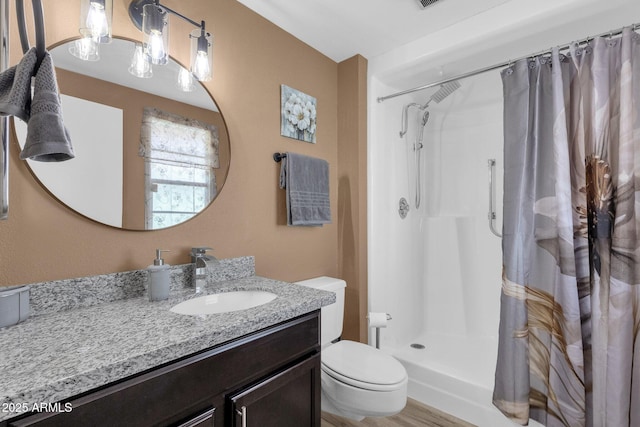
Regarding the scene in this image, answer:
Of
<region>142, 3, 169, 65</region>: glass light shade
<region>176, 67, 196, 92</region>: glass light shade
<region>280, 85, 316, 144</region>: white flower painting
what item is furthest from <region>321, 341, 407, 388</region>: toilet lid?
<region>142, 3, 169, 65</region>: glass light shade

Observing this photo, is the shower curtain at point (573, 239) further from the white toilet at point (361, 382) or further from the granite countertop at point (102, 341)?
the granite countertop at point (102, 341)

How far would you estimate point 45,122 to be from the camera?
80 centimetres

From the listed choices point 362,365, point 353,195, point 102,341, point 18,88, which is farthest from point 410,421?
point 18,88

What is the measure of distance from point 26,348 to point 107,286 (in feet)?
1.35

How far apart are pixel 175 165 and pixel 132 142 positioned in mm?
187

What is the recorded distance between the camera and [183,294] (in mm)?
1237

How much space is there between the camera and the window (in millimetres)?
1274

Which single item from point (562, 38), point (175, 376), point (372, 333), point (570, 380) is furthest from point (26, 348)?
point (562, 38)

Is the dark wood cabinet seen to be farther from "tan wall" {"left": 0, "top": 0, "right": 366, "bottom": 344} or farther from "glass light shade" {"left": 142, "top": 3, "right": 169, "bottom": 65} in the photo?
"glass light shade" {"left": 142, "top": 3, "right": 169, "bottom": 65}

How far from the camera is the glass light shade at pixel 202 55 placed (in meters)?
1.37

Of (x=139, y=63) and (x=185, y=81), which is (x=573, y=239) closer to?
(x=185, y=81)

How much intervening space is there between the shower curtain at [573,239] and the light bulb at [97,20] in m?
1.87

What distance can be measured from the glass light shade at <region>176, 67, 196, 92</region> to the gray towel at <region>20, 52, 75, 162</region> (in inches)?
23.0

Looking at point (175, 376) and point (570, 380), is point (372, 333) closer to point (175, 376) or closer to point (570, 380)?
point (570, 380)
